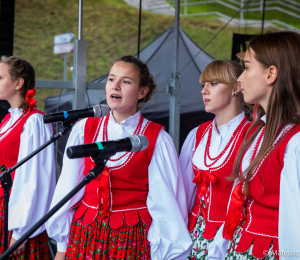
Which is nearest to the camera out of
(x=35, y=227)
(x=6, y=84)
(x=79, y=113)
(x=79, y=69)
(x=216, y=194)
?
(x=35, y=227)

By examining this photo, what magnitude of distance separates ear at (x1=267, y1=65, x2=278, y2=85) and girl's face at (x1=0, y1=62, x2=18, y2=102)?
1448 mm

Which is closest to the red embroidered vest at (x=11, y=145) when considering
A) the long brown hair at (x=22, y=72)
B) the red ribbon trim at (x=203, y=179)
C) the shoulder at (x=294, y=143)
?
the long brown hair at (x=22, y=72)

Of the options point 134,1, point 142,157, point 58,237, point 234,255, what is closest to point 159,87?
point 142,157

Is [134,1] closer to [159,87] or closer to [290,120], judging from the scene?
[159,87]

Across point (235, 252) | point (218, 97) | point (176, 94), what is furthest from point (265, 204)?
point (176, 94)

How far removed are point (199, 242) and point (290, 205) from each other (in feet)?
1.87

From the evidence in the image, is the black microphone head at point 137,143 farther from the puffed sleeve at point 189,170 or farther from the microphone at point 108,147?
the puffed sleeve at point 189,170

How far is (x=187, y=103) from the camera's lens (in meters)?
3.48

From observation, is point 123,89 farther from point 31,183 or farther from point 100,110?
point 31,183

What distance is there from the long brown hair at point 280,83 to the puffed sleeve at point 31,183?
111 cm

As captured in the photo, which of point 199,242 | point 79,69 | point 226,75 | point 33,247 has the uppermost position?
point 79,69

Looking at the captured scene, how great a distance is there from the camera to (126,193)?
1.47 meters

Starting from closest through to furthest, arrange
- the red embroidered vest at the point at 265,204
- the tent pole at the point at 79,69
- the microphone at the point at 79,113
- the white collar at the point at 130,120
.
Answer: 1. the red embroidered vest at the point at 265,204
2. the microphone at the point at 79,113
3. the white collar at the point at 130,120
4. the tent pole at the point at 79,69

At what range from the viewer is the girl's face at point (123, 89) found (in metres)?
1.54
